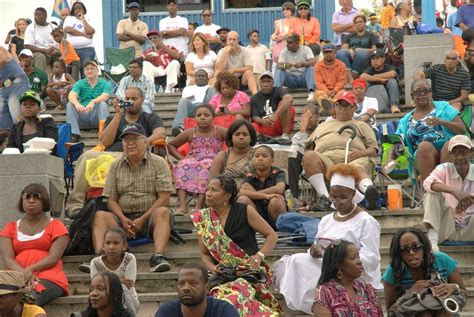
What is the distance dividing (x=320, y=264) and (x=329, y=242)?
0.22m

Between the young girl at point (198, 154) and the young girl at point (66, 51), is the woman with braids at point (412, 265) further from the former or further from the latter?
the young girl at point (66, 51)

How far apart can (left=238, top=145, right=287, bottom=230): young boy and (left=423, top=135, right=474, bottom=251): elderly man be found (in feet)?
4.45

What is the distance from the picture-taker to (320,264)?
448 inches

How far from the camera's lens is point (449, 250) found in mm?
12320

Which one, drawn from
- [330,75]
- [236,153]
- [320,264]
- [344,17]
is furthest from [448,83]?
[344,17]

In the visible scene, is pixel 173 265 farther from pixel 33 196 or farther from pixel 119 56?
pixel 119 56

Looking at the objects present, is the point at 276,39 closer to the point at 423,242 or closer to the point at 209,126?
the point at 209,126

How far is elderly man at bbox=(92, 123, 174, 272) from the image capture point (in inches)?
498

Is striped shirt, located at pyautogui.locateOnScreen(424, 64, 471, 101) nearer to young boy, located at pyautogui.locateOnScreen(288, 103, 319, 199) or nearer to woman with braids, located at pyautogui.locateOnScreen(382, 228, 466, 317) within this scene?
young boy, located at pyautogui.locateOnScreen(288, 103, 319, 199)

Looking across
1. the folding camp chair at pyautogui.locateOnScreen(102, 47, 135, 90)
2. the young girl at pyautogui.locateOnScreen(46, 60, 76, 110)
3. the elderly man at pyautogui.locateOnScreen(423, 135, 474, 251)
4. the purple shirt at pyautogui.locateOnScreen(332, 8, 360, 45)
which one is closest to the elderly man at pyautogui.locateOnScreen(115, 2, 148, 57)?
the folding camp chair at pyautogui.locateOnScreen(102, 47, 135, 90)

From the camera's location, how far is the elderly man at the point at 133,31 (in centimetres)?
2441

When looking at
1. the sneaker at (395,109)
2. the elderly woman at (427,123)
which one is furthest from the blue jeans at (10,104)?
the elderly woman at (427,123)

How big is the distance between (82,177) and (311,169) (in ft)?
7.24

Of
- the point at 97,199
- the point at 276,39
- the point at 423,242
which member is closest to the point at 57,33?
the point at 276,39
